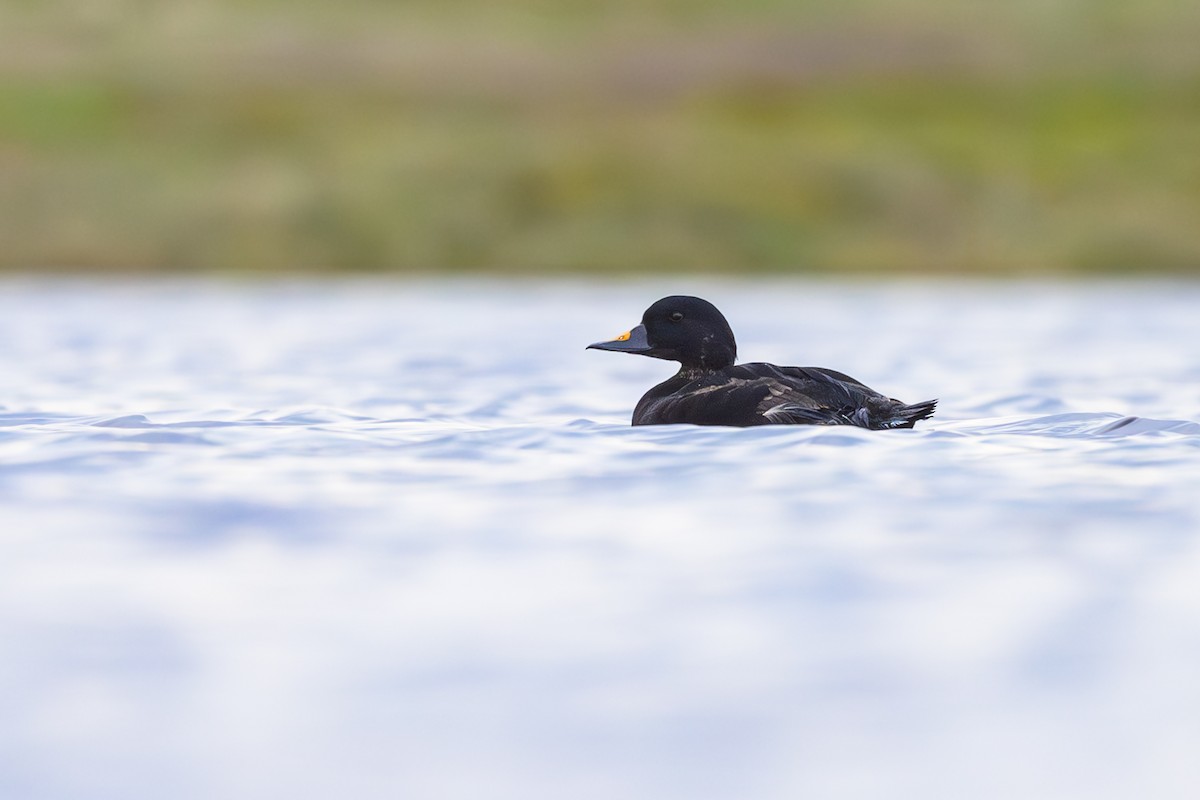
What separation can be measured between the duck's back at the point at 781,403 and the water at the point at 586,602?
0.32m

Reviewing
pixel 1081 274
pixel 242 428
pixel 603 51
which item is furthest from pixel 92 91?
pixel 242 428

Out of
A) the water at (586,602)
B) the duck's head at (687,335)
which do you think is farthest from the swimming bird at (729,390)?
the water at (586,602)

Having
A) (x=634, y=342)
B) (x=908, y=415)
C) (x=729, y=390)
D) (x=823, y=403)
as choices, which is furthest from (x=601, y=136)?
(x=823, y=403)

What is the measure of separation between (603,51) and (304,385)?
183 feet

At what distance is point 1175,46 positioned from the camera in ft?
220

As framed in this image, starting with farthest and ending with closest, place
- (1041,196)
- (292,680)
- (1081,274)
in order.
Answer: (1041,196), (1081,274), (292,680)

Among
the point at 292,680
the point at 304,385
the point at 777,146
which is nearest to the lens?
the point at 292,680

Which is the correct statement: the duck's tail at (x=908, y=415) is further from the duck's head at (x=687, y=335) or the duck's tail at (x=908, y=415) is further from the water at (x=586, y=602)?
the duck's head at (x=687, y=335)

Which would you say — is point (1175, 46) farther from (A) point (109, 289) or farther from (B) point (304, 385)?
(B) point (304, 385)

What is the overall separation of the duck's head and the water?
1.94 feet

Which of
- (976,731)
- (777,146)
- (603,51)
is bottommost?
(976,731)

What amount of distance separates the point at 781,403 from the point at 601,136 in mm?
46993

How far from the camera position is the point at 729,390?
10602 mm

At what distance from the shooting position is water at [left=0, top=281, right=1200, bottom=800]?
4805 millimetres
